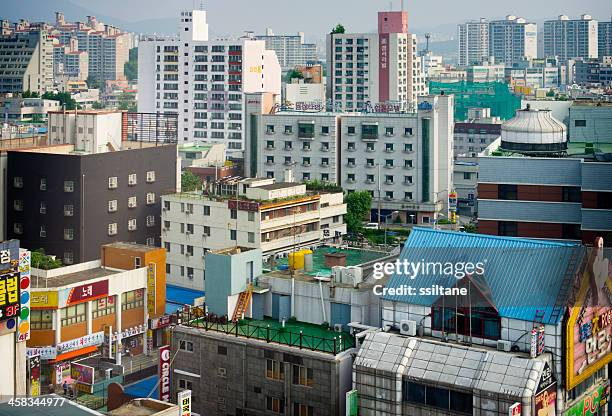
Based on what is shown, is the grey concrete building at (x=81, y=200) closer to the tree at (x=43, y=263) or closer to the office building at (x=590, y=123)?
the tree at (x=43, y=263)

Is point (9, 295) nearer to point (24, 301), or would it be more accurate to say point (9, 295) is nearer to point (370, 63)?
point (24, 301)

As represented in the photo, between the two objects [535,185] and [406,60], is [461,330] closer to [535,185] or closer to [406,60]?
[535,185]

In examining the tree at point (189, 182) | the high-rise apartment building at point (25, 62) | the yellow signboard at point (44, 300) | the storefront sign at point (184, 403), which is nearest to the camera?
the storefront sign at point (184, 403)

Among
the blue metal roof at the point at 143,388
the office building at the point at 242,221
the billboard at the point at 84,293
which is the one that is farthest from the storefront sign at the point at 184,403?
the office building at the point at 242,221

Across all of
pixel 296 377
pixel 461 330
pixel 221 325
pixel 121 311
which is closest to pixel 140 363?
pixel 121 311

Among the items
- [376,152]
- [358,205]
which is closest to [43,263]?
[358,205]

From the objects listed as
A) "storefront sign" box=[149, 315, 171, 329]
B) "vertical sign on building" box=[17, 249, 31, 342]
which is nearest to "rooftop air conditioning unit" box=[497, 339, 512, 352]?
"vertical sign on building" box=[17, 249, 31, 342]
